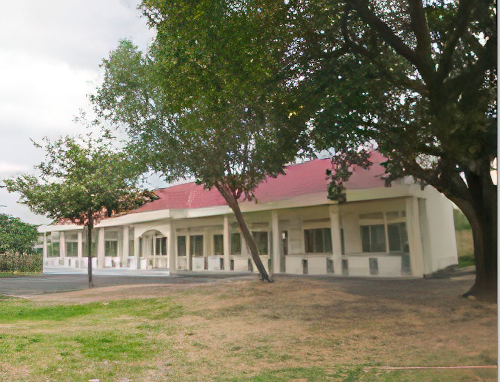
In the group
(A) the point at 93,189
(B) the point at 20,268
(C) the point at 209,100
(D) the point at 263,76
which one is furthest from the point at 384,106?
(B) the point at 20,268

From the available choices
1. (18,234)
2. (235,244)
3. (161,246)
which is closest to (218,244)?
(235,244)

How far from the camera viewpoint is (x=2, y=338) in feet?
26.9

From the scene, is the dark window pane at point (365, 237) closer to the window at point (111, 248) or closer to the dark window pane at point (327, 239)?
the dark window pane at point (327, 239)

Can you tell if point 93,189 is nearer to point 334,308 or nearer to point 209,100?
point 209,100

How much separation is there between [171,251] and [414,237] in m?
12.4

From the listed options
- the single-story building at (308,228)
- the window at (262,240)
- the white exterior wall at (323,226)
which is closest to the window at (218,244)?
the single-story building at (308,228)

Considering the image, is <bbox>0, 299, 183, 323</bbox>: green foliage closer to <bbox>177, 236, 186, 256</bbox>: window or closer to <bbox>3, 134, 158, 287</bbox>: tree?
<bbox>3, 134, 158, 287</bbox>: tree

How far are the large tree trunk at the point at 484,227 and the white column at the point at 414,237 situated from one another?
217 inches

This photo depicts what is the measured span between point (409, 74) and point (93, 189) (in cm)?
1193

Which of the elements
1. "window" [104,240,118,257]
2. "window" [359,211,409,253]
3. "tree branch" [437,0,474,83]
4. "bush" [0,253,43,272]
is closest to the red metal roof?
"window" [359,211,409,253]

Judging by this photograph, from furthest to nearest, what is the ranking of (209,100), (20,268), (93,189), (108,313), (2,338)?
(20,268) → (93,189) → (108,313) → (209,100) → (2,338)

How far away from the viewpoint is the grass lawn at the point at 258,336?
6059mm

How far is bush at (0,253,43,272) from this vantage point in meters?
32.0

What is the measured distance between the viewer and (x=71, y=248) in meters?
A: 34.6
